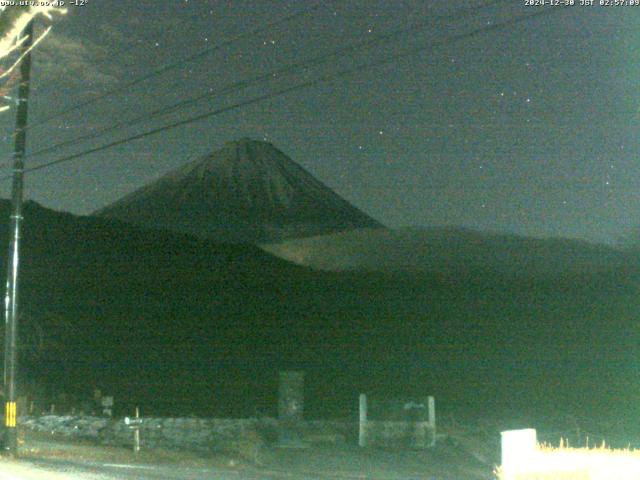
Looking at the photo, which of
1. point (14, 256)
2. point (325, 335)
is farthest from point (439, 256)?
point (14, 256)

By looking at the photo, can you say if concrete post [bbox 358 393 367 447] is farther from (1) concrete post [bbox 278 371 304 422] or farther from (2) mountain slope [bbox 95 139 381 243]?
(2) mountain slope [bbox 95 139 381 243]

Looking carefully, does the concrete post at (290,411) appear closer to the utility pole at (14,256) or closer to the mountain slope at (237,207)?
the utility pole at (14,256)

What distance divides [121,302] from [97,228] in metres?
14.7

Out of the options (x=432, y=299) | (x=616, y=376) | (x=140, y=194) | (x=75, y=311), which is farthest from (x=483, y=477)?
(x=140, y=194)

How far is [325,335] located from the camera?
138ft

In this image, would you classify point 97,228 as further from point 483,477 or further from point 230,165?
point 230,165

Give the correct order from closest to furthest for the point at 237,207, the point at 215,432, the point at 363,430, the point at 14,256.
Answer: the point at 14,256 → the point at 363,430 → the point at 215,432 → the point at 237,207

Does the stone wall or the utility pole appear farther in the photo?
the stone wall

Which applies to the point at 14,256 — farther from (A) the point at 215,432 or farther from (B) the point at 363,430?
(B) the point at 363,430

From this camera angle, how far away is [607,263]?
149 feet

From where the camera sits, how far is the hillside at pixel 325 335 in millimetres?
35250

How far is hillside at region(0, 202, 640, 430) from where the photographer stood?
35250 mm

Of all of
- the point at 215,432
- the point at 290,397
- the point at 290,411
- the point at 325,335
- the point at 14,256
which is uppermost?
the point at 14,256

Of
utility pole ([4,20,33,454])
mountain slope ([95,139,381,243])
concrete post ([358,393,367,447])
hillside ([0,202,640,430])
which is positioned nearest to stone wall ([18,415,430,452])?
concrete post ([358,393,367,447])
